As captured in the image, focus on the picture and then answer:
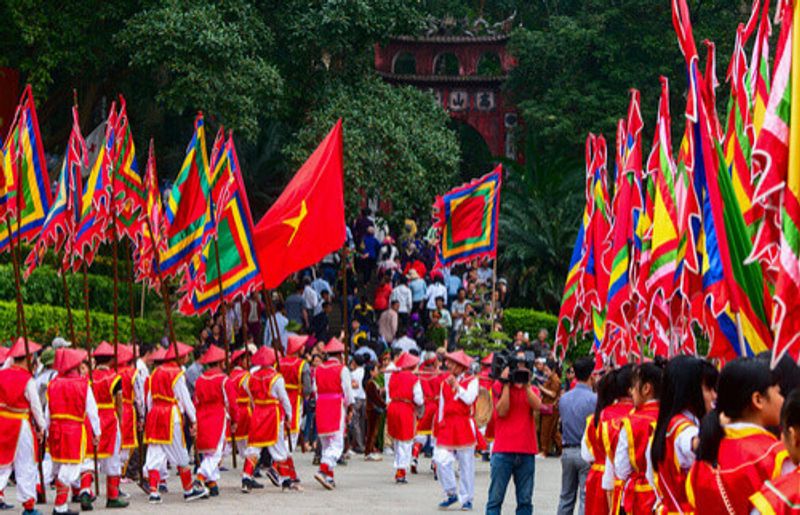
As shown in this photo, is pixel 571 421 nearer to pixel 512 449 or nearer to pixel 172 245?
pixel 512 449

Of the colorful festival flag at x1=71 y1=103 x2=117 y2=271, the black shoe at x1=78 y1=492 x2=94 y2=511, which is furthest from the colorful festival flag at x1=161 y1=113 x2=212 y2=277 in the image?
the black shoe at x1=78 y1=492 x2=94 y2=511

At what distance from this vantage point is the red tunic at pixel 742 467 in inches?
245

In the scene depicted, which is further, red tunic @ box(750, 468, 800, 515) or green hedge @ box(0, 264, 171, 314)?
green hedge @ box(0, 264, 171, 314)

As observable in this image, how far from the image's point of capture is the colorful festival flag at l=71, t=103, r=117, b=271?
1852 cm

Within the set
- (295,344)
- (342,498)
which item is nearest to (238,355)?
(295,344)

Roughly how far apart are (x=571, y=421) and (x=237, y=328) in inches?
687

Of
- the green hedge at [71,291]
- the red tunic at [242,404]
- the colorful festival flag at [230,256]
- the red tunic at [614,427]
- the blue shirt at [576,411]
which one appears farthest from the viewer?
the green hedge at [71,291]

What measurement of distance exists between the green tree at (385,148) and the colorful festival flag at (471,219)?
556cm

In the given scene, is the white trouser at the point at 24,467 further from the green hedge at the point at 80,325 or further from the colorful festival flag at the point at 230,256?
the green hedge at the point at 80,325

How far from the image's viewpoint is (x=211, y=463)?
58.0ft

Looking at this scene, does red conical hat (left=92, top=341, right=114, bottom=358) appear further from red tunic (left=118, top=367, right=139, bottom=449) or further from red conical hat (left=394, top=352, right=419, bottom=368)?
red conical hat (left=394, top=352, right=419, bottom=368)

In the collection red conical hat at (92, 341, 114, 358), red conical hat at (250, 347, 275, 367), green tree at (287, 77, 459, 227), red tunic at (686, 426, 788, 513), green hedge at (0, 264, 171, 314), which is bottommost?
red conical hat at (250, 347, 275, 367)

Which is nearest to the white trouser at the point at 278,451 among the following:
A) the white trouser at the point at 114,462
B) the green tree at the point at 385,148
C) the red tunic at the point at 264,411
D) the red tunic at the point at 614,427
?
the red tunic at the point at 264,411

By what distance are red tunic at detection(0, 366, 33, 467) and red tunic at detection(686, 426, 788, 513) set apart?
9.67m
